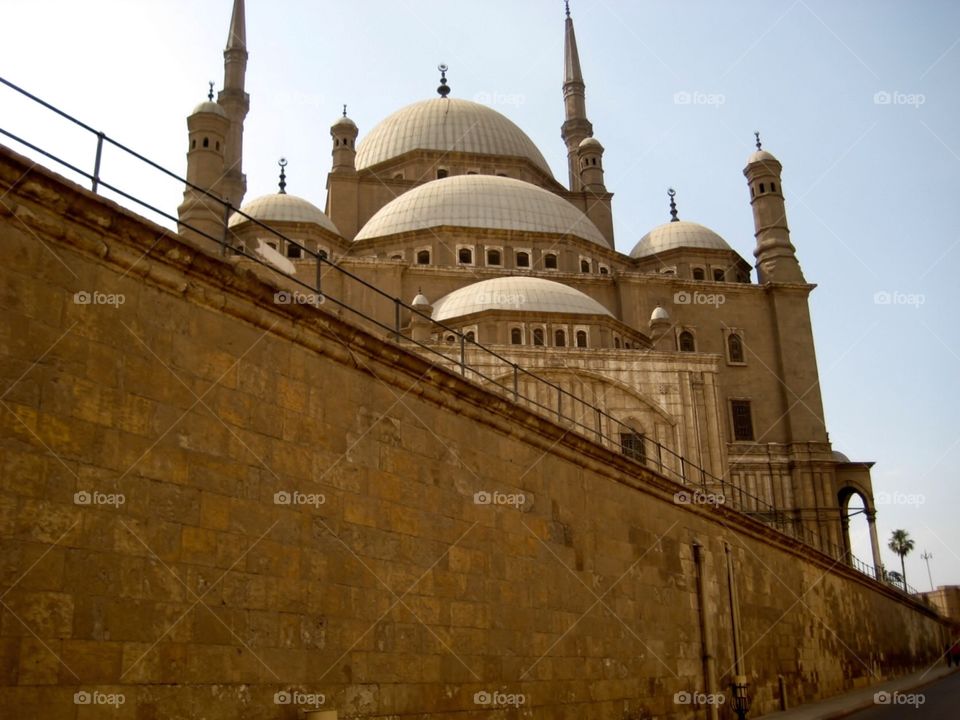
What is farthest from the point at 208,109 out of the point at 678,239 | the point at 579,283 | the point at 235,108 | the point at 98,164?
the point at 98,164

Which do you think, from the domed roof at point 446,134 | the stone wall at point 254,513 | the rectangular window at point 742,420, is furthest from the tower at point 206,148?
the stone wall at point 254,513

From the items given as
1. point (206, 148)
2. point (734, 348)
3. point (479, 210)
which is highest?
point (479, 210)

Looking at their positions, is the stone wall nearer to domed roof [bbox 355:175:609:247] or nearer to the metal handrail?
the metal handrail

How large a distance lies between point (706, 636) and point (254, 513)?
8813 mm

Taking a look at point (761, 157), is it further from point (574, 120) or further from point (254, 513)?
point (254, 513)

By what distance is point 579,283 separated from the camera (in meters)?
35.7

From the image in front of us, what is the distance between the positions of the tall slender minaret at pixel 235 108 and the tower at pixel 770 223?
20567 mm

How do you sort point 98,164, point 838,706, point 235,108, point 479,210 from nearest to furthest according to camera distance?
point 98,164 → point 838,706 → point 479,210 → point 235,108

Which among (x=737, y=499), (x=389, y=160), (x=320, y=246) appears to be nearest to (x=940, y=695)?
(x=737, y=499)

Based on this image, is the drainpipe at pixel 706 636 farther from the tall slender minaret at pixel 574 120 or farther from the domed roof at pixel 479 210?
the tall slender minaret at pixel 574 120

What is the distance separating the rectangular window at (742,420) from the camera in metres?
34.9

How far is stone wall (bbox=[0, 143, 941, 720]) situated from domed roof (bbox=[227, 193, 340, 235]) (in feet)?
88.4

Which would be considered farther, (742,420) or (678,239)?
(678,239)

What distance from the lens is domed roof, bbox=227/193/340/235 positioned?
36.5 meters
